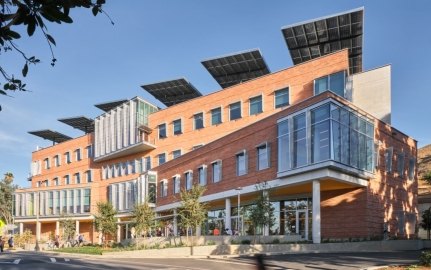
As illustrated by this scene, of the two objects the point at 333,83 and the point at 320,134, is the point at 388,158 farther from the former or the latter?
the point at 320,134

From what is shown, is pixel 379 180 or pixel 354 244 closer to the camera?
pixel 354 244

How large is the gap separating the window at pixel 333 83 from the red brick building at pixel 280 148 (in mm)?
86

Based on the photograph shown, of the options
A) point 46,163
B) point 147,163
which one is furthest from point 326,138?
point 46,163

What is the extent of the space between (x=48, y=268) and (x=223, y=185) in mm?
21125

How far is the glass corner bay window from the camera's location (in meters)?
29.9

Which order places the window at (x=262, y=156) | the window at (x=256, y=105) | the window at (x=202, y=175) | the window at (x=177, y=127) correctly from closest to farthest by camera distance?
the window at (x=262, y=156)
the window at (x=202, y=175)
the window at (x=256, y=105)
the window at (x=177, y=127)

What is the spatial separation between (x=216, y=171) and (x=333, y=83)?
482 inches

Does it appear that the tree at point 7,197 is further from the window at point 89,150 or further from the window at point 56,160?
the window at point 89,150

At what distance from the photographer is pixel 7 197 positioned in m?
95.4

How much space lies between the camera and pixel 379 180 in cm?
3472

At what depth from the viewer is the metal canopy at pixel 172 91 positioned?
56.2m

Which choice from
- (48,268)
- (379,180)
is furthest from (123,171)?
(48,268)

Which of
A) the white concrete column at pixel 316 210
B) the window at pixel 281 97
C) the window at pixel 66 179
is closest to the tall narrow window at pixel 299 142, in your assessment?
the white concrete column at pixel 316 210

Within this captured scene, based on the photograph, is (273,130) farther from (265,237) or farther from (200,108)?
(200,108)
